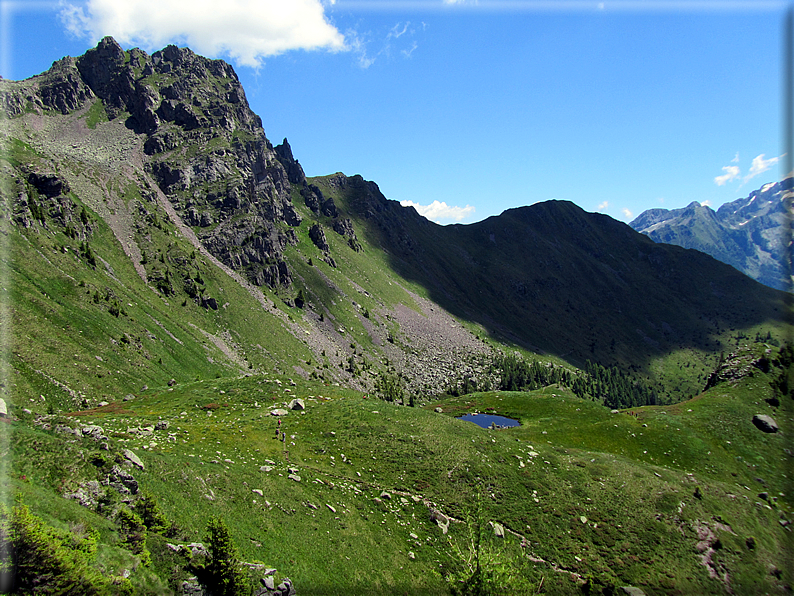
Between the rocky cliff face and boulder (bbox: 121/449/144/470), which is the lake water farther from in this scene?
the rocky cliff face

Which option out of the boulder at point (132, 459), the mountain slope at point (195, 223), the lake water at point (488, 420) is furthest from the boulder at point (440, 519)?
the mountain slope at point (195, 223)

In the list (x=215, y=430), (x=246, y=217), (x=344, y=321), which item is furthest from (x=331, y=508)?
(x=246, y=217)

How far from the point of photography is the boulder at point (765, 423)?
6203cm

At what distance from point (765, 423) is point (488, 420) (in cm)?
4644

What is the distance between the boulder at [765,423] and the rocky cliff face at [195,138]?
135 m

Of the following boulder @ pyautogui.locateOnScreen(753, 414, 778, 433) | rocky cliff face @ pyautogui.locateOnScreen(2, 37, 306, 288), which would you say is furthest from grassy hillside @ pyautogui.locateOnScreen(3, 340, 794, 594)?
rocky cliff face @ pyautogui.locateOnScreen(2, 37, 306, 288)

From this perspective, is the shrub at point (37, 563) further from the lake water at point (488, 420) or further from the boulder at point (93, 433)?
the lake water at point (488, 420)

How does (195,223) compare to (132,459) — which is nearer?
(132,459)

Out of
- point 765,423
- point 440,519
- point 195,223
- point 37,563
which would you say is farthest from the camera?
point 195,223

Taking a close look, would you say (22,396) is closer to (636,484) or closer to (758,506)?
(636,484)

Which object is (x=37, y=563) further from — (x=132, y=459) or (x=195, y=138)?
(x=195, y=138)

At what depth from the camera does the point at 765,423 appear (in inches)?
2464

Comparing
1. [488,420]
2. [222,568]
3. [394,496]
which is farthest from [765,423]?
[222,568]

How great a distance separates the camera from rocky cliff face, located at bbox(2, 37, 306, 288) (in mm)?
141375
